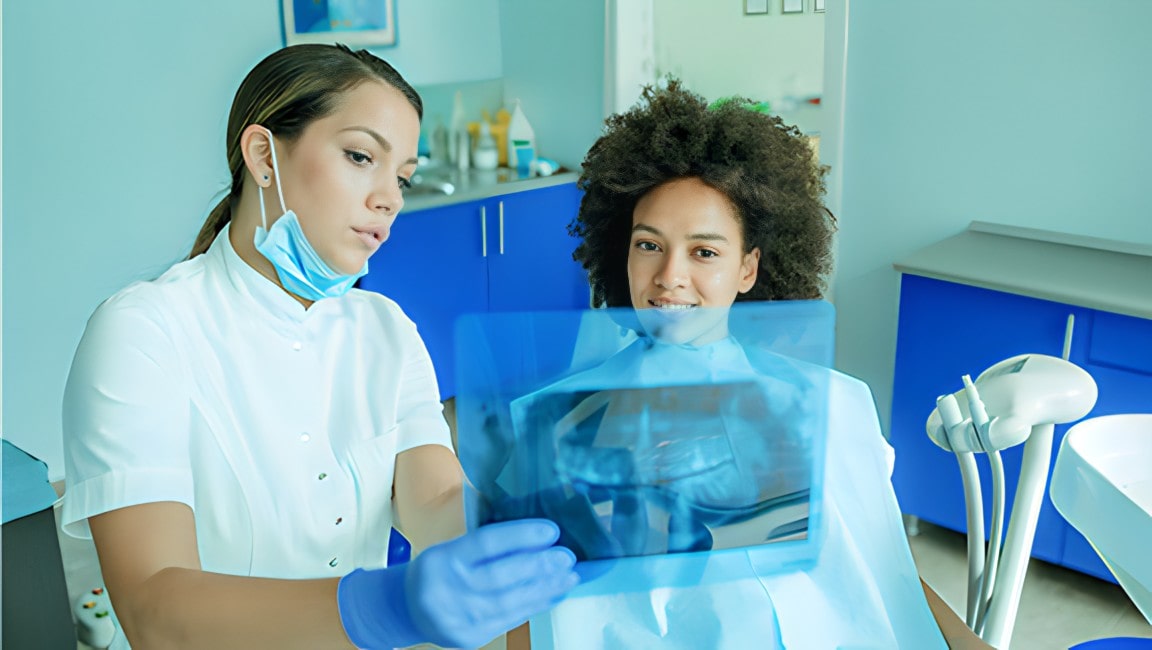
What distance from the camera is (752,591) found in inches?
39.9

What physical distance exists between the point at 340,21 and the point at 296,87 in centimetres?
226

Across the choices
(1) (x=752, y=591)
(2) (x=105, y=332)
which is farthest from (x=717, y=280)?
(2) (x=105, y=332)

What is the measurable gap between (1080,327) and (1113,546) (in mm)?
1171

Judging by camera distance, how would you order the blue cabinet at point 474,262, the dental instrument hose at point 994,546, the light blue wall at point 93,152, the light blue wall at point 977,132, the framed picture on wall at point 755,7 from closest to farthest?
the dental instrument hose at point 994,546 → the light blue wall at point 977,132 → the light blue wall at point 93,152 → the framed picture on wall at point 755,7 → the blue cabinet at point 474,262

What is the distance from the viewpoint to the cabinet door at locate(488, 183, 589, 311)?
3.46 m

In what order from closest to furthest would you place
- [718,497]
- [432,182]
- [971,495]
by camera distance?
[718,497], [971,495], [432,182]

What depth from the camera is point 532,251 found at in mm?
3564

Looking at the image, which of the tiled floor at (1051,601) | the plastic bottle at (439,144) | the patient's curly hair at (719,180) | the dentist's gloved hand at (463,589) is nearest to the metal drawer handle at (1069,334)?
the tiled floor at (1051,601)

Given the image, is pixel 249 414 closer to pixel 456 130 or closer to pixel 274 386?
pixel 274 386

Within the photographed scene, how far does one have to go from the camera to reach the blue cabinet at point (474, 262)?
3.18 meters

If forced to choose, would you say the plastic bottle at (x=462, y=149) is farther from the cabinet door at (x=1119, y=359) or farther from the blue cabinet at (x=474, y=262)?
the cabinet door at (x=1119, y=359)

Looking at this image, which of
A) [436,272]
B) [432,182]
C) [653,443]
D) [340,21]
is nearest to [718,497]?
[653,443]

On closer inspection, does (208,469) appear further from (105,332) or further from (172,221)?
(172,221)

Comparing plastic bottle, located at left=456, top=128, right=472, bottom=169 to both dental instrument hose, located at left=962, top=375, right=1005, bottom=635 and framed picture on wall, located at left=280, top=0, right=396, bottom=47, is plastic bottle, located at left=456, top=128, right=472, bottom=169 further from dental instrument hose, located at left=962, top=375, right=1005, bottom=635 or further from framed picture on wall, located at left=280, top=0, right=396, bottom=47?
dental instrument hose, located at left=962, top=375, right=1005, bottom=635
